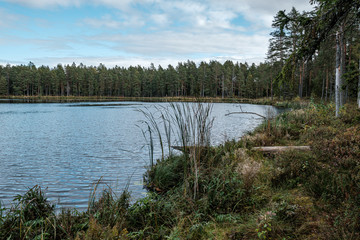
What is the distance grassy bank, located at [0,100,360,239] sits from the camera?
3352 millimetres

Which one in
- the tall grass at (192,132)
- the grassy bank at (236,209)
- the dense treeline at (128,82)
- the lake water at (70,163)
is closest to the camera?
the grassy bank at (236,209)

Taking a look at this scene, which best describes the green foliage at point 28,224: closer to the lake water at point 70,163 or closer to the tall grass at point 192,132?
the lake water at point 70,163

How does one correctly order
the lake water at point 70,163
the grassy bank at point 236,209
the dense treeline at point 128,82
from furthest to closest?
the dense treeline at point 128,82 → the lake water at point 70,163 → the grassy bank at point 236,209

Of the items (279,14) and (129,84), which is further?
(129,84)

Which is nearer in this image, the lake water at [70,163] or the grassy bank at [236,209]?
the grassy bank at [236,209]

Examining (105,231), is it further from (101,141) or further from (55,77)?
(55,77)

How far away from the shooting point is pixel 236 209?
4504 millimetres

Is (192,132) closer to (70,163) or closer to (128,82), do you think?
(70,163)

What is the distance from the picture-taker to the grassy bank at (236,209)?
3.35 metres

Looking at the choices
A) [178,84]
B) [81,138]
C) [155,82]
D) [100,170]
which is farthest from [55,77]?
[100,170]

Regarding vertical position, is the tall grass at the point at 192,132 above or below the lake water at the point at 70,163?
above

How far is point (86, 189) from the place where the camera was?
7.21 metres

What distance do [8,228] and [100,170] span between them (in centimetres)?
556

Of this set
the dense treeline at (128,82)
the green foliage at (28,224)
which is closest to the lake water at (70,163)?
the green foliage at (28,224)
